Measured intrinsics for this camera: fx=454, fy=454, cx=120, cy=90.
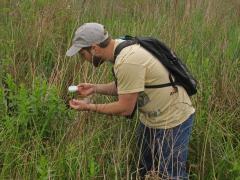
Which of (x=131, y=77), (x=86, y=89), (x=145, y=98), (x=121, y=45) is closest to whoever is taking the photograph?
(x=131, y=77)

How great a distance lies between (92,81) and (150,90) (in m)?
0.79

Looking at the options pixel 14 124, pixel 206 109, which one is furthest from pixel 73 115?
pixel 206 109

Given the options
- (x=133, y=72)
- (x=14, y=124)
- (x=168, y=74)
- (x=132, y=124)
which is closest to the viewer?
(x=133, y=72)

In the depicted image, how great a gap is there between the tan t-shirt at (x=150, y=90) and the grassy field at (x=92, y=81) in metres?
0.27

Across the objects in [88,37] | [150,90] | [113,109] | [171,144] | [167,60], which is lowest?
[171,144]

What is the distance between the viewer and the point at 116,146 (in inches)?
110

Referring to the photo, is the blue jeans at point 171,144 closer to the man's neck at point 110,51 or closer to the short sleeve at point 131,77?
the short sleeve at point 131,77

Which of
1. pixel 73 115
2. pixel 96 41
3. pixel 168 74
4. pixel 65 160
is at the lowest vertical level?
pixel 65 160

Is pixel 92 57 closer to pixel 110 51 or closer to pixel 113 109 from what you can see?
pixel 110 51

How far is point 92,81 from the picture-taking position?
3.41 m

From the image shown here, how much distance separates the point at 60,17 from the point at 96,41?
189cm

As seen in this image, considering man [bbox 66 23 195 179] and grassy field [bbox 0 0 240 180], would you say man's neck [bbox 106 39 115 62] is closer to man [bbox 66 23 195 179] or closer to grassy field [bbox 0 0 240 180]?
man [bbox 66 23 195 179]

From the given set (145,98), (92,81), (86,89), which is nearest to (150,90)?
(145,98)

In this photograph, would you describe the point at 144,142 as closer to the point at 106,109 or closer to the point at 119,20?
the point at 106,109
